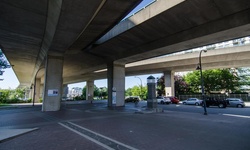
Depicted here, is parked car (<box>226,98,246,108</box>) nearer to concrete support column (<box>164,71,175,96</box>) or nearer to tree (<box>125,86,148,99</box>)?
concrete support column (<box>164,71,175,96</box>)

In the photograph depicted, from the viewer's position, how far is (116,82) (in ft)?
86.4

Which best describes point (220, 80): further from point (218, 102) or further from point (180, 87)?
point (218, 102)

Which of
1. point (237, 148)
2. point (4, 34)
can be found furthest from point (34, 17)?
point (237, 148)

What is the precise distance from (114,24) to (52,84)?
40.0ft

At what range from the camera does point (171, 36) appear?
16.5 m

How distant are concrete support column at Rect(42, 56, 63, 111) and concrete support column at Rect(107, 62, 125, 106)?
27.0 ft

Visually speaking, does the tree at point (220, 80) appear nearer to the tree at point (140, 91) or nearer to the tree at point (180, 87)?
the tree at point (180, 87)

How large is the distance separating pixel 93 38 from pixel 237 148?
14977mm

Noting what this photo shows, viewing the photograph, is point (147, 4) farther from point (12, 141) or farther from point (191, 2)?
point (12, 141)

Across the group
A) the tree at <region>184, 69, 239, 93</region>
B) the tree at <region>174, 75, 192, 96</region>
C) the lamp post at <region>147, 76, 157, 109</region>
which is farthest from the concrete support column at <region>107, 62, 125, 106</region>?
the tree at <region>184, 69, 239, 93</region>

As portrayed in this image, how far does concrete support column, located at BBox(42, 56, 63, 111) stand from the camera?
19891mm

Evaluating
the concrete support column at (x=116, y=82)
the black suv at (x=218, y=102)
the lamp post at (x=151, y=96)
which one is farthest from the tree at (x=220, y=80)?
the lamp post at (x=151, y=96)

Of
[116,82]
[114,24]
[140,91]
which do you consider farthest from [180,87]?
[114,24]

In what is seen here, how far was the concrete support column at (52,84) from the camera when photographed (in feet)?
65.3
